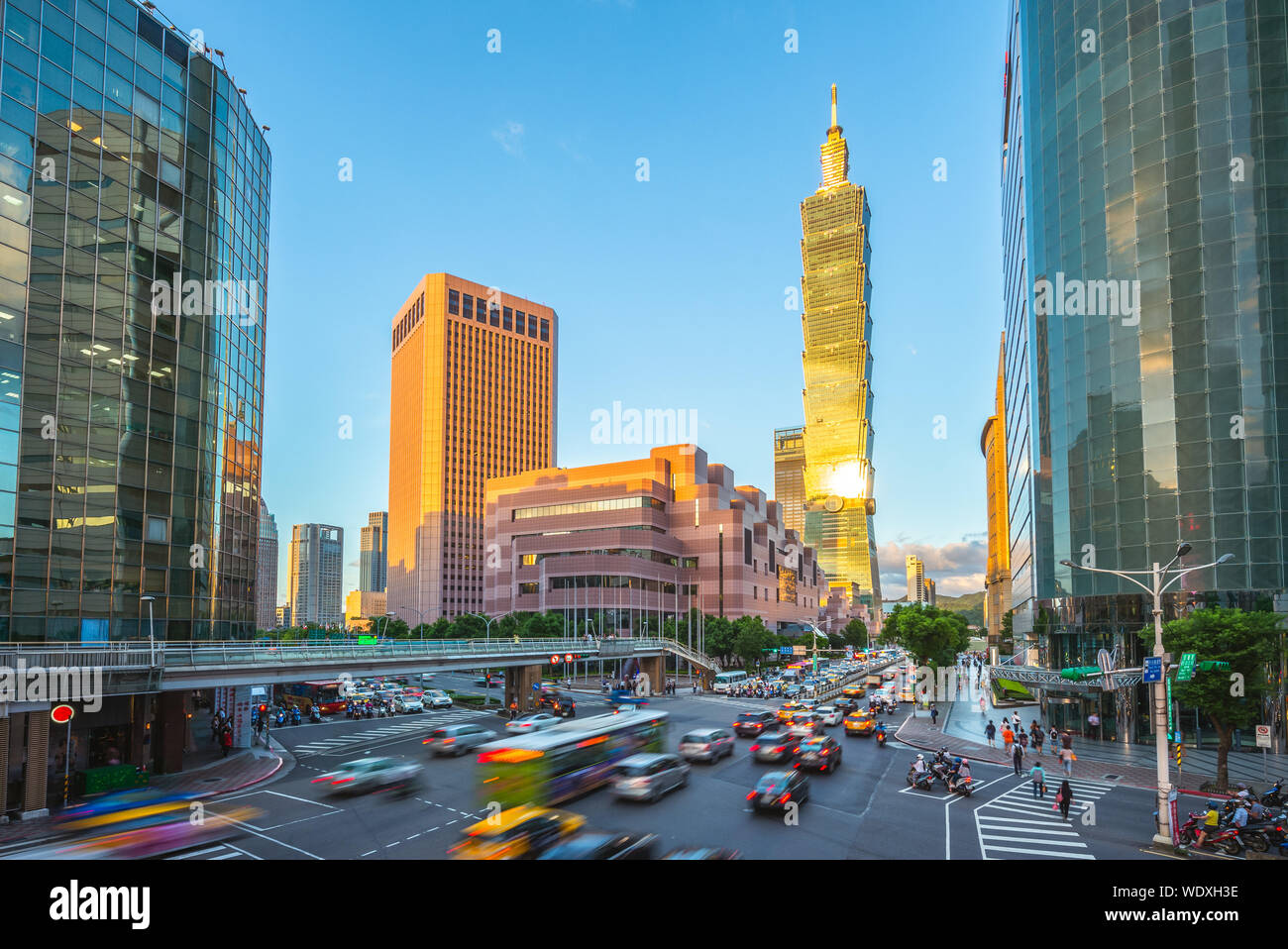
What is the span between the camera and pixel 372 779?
33188 mm

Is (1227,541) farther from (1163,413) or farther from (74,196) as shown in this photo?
(74,196)

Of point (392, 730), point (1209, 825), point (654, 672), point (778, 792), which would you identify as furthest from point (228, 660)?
point (654, 672)

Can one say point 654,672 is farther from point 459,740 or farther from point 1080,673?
point 1080,673

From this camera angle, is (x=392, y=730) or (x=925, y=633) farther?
(x=925, y=633)

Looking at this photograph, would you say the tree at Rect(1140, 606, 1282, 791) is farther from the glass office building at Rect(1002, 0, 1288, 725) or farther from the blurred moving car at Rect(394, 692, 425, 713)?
the blurred moving car at Rect(394, 692, 425, 713)

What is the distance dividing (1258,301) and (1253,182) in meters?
7.72

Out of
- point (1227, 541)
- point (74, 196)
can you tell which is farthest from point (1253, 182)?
point (74, 196)

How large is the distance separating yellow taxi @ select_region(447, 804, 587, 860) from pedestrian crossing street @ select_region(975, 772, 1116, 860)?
1288 cm

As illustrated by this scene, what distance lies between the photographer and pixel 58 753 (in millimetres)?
35656

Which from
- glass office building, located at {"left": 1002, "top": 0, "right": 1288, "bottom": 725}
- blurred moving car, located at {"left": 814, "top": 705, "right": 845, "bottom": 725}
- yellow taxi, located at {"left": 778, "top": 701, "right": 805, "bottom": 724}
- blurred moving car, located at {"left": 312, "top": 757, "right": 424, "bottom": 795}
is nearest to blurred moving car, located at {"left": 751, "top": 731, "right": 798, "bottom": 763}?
yellow taxi, located at {"left": 778, "top": 701, "right": 805, "bottom": 724}

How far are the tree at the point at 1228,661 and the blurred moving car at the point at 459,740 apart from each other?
34.7 meters

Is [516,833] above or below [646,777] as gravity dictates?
above

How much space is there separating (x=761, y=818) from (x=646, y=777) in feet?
15.6

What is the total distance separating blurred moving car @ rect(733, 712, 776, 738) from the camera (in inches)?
1967
